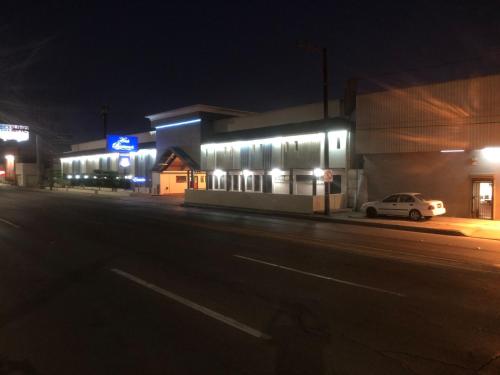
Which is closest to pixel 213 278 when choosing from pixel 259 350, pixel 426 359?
pixel 259 350

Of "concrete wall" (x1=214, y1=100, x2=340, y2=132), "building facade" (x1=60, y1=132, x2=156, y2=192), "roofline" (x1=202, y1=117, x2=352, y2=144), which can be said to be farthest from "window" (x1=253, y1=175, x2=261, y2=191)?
"building facade" (x1=60, y1=132, x2=156, y2=192)

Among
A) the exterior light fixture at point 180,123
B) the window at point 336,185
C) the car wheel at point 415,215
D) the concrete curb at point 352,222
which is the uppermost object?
the exterior light fixture at point 180,123

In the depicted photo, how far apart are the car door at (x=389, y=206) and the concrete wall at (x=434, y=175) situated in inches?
112

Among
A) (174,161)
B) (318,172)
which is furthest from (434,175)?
(174,161)

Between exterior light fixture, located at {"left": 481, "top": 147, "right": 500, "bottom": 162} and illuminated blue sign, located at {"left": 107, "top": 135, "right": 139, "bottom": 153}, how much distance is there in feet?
124

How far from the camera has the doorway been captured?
21344 millimetres

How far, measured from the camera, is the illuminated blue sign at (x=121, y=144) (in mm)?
48375

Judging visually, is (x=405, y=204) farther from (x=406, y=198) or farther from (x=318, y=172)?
(x=318, y=172)

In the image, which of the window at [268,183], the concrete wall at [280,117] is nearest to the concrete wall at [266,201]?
the window at [268,183]

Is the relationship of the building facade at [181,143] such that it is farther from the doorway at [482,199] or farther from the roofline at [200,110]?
the doorway at [482,199]

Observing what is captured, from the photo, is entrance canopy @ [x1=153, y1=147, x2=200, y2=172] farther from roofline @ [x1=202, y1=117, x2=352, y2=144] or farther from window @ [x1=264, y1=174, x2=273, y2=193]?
window @ [x1=264, y1=174, x2=273, y2=193]

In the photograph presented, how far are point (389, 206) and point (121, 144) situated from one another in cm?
3492

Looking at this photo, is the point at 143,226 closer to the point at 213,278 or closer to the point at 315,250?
the point at 315,250

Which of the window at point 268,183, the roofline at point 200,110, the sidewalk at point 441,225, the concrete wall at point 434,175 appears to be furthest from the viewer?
the roofline at point 200,110
